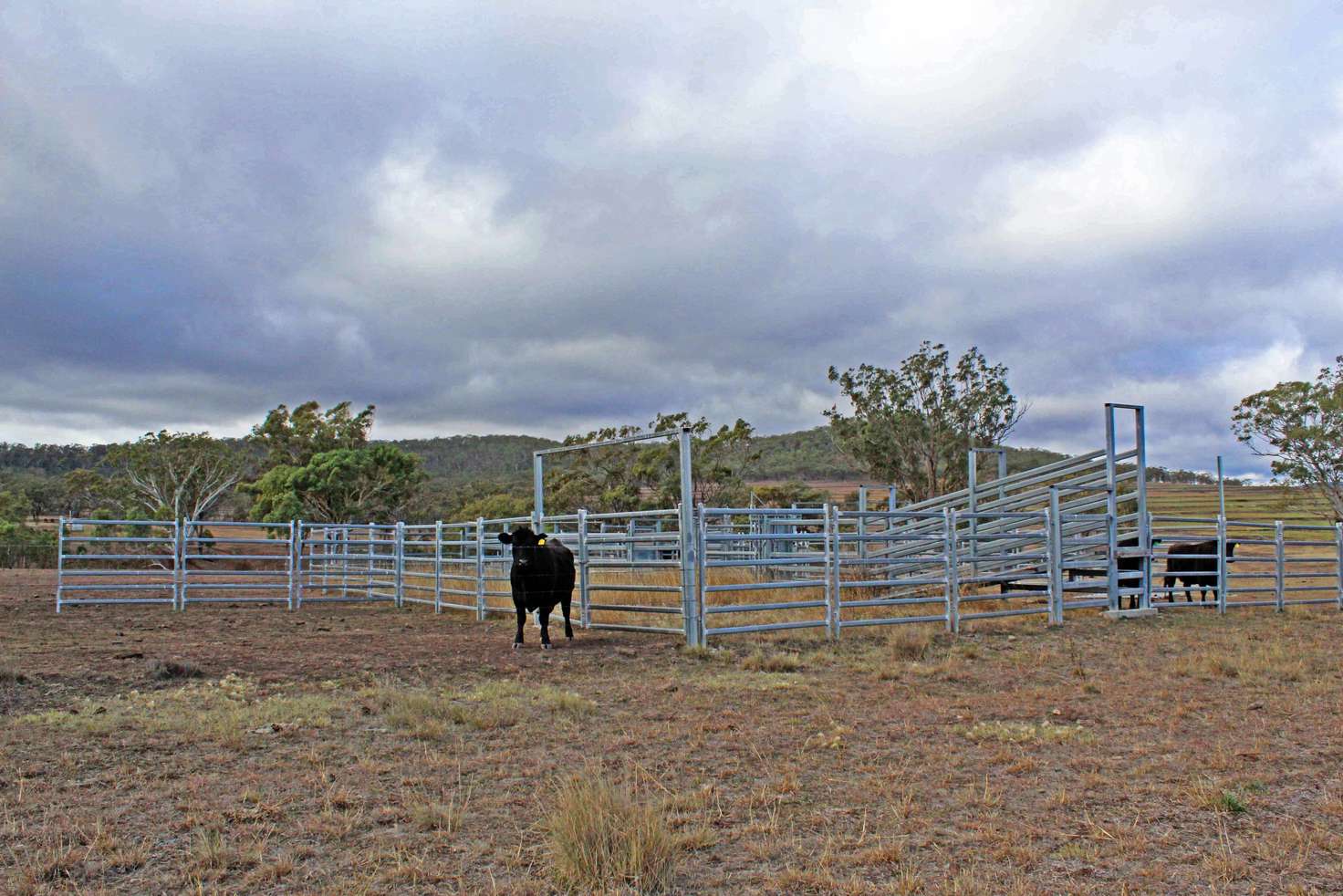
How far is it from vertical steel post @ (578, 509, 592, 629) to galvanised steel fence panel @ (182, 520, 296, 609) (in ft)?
17.2

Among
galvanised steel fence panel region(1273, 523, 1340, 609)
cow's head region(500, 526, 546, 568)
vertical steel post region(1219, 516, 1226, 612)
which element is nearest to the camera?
cow's head region(500, 526, 546, 568)

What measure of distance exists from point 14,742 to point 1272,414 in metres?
43.5

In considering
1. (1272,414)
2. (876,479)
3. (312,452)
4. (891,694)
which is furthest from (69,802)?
(1272,414)

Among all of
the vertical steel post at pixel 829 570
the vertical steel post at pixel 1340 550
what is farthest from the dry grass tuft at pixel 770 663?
the vertical steel post at pixel 1340 550

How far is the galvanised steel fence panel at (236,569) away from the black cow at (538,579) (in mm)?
5042

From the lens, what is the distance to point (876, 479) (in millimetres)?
32781

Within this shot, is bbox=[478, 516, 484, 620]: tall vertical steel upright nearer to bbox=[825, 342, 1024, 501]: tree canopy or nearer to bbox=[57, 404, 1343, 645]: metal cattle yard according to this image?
bbox=[57, 404, 1343, 645]: metal cattle yard

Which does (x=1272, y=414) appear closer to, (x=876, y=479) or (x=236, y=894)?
(x=876, y=479)

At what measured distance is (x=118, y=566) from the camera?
32656 mm

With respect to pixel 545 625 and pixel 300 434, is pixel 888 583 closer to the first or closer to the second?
pixel 545 625

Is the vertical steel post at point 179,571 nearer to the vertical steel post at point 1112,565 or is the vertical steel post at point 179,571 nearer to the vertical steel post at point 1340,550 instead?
the vertical steel post at point 1112,565

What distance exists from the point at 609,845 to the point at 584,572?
319 inches

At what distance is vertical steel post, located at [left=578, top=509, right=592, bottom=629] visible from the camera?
11.4 metres

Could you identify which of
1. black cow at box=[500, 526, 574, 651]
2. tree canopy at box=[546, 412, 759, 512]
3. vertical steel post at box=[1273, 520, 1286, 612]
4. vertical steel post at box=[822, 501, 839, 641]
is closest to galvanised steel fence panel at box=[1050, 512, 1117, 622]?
vertical steel post at box=[1273, 520, 1286, 612]
